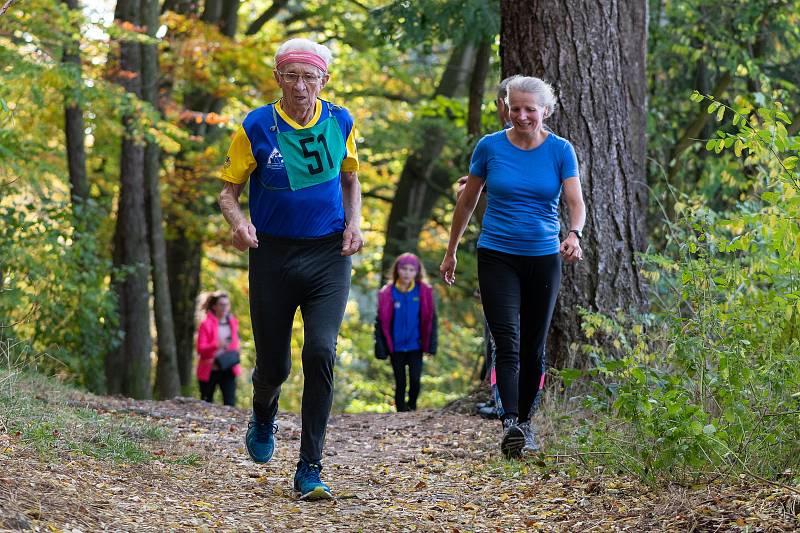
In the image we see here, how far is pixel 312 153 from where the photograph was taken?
5.36m

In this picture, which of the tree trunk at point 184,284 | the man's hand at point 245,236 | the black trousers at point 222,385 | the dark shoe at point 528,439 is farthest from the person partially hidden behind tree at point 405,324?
the tree trunk at point 184,284

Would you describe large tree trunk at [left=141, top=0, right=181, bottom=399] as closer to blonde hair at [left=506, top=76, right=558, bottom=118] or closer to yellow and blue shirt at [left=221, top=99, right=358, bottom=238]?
blonde hair at [left=506, top=76, right=558, bottom=118]

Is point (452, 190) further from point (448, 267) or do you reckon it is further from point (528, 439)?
point (528, 439)

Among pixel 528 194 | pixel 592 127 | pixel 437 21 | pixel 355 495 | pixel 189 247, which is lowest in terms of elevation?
pixel 189 247

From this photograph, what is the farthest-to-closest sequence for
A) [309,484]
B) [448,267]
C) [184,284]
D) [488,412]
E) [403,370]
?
[184,284] < [403,370] < [488,412] < [448,267] < [309,484]

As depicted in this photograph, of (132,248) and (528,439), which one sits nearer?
(528,439)

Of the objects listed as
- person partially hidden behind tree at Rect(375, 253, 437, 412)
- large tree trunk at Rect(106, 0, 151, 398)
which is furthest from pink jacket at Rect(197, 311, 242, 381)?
large tree trunk at Rect(106, 0, 151, 398)

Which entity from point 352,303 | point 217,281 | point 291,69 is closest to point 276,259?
point 291,69

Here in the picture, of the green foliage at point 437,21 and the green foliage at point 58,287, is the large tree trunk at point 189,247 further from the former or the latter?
the green foliage at point 437,21

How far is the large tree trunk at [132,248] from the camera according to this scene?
16.1m

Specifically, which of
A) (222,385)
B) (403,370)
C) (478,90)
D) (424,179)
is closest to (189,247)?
(424,179)

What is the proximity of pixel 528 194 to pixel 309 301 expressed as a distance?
1594mm

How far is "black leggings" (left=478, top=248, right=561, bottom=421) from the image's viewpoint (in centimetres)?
636

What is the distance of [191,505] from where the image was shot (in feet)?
16.7
